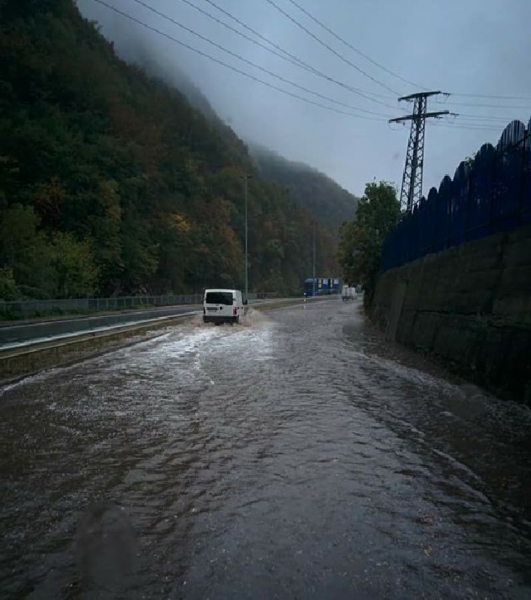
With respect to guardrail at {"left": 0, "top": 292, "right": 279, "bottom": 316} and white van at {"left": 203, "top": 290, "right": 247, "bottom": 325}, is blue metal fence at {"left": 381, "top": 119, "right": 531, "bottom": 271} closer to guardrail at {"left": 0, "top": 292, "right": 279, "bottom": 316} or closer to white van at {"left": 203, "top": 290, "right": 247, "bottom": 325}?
white van at {"left": 203, "top": 290, "right": 247, "bottom": 325}

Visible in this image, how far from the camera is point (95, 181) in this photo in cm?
4962

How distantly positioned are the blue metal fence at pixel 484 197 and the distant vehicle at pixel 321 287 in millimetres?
71720

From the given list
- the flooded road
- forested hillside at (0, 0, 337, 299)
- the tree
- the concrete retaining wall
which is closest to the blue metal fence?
the concrete retaining wall

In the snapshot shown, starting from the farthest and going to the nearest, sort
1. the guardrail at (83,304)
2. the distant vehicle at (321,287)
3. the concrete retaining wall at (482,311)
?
the distant vehicle at (321,287) → the guardrail at (83,304) → the concrete retaining wall at (482,311)

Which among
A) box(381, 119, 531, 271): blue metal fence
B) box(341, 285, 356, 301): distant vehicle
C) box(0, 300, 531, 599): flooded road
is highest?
box(381, 119, 531, 271): blue metal fence

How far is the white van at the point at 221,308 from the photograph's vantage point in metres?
28.2

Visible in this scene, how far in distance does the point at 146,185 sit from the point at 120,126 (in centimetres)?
819

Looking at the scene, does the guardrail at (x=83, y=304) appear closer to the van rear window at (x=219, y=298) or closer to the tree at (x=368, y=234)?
the van rear window at (x=219, y=298)

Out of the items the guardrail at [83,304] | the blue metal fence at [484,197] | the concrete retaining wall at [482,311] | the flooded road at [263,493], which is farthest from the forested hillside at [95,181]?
the flooded road at [263,493]

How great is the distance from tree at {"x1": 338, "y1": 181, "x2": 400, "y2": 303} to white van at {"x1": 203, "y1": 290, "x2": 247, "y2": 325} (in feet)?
34.1

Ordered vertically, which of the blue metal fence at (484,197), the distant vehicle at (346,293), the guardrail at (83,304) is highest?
the blue metal fence at (484,197)

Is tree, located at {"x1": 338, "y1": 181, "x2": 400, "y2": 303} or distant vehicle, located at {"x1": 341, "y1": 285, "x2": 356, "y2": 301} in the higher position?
tree, located at {"x1": 338, "y1": 181, "x2": 400, "y2": 303}

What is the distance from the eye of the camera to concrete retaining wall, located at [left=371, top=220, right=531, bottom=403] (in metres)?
8.59

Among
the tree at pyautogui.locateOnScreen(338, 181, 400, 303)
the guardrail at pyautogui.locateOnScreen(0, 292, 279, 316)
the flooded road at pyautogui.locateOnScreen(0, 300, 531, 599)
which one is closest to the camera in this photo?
the flooded road at pyautogui.locateOnScreen(0, 300, 531, 599)
